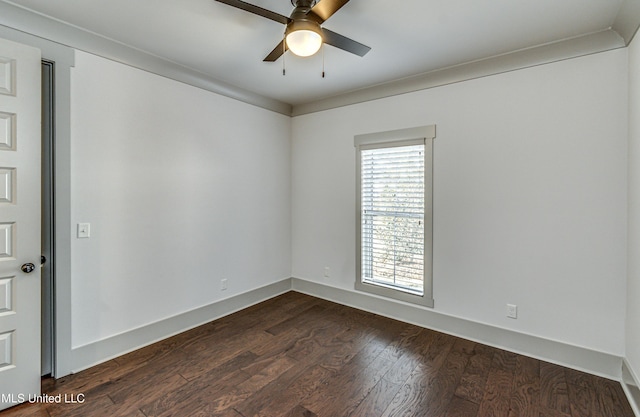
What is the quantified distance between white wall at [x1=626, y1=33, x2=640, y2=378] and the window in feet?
4.68

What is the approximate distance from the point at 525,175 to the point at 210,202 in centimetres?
307

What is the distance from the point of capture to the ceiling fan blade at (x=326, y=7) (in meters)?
1.58

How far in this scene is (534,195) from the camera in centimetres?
259

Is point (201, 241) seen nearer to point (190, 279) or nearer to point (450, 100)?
point (190, 279)

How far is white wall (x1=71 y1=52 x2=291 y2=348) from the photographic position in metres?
2.40

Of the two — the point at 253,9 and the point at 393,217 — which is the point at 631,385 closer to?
the point at 393,217

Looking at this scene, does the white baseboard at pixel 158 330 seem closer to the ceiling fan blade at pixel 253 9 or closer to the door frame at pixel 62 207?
the door frame at pixel 62 207

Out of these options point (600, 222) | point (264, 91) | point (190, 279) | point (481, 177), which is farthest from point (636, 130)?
point (190, 279)

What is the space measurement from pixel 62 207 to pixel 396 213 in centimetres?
302

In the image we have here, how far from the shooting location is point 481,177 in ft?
9.31

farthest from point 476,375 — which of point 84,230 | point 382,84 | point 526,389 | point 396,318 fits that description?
point 84,230

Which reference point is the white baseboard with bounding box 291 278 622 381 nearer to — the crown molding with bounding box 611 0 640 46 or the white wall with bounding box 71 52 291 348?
the white wall with bounding box 71 52 291 348

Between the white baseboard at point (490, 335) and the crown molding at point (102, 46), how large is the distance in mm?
2804

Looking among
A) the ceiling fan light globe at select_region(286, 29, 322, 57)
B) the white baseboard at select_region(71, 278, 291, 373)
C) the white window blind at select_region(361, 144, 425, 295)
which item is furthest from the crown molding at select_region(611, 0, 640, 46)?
the white baseboard at select_region(71, 278, 291, 373)
